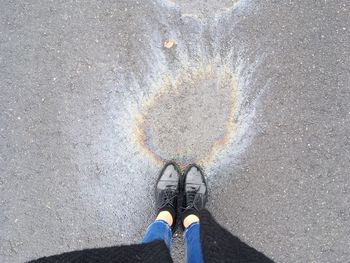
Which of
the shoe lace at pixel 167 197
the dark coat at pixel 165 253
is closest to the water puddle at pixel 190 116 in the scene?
the shoe lace at pixel 167 197

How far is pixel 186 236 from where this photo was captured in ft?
7.65

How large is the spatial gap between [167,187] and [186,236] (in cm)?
37

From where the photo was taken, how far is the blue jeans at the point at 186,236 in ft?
6.92

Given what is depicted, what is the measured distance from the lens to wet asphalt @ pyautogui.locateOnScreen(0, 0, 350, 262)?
2.45 m

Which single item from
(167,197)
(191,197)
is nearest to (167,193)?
(167,197)

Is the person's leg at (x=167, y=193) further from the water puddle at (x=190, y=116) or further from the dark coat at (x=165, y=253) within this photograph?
the dark coat at (x=165, y=253)

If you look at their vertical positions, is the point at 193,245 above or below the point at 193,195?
below

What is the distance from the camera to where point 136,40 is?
2.51m

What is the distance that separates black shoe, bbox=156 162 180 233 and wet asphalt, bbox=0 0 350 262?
0.23 feet

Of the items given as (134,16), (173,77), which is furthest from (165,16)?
(173,77)

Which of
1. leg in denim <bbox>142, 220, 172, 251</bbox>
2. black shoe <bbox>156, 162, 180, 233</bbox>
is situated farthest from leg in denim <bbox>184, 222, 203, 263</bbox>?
black shoe <bbox>156, 162, 180, 233</bbox>

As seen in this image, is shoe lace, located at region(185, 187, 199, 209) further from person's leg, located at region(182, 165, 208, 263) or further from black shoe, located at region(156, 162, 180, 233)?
black shoe, located at region(156, 162, 180, 233)

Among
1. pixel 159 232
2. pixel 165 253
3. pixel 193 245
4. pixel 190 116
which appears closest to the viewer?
pixel 165 253

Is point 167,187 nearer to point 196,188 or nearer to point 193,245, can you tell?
point 196,188
